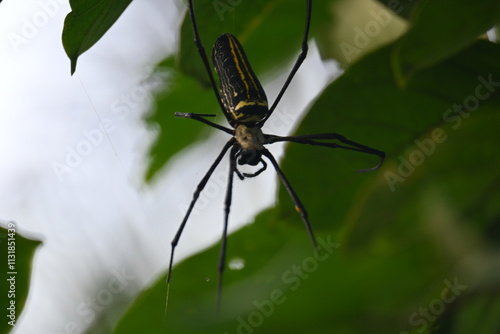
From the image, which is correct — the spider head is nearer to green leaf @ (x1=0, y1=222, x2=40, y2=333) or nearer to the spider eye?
the spider eye

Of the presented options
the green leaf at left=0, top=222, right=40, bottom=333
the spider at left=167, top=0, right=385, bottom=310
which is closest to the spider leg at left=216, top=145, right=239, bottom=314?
the spider at left=167, top=0, right=385, bottom=310

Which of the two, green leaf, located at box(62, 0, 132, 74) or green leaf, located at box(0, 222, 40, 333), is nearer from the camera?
green leaf, located at box(62, 0, 132, 74)

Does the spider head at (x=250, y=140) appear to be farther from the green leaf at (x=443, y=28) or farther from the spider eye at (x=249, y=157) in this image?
the green leaf at (x=443, y=28)

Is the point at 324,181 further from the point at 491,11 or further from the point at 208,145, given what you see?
the point at 491,11

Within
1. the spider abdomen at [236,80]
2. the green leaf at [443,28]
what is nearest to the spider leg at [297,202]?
the spider abdomen at [236,80]

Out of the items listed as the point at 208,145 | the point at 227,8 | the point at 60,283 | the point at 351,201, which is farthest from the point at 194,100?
the point at 60,283

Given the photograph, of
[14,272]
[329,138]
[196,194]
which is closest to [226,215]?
[196,194]

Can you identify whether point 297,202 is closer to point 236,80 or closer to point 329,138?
point 329,138
